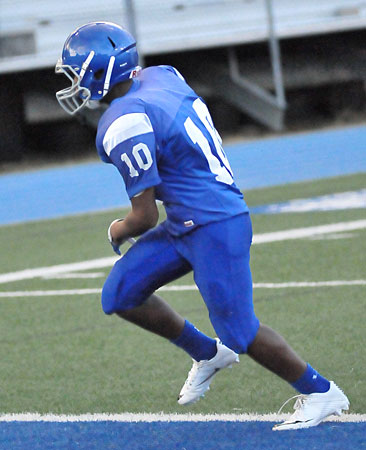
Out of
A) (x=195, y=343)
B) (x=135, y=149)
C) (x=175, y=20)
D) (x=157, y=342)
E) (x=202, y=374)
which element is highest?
(x=135, y=149)

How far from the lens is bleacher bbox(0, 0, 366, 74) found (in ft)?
65.3

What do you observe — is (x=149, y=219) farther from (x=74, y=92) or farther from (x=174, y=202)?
(x=74, y=92)

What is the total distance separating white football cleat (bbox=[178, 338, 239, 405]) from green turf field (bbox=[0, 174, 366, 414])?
111 mm

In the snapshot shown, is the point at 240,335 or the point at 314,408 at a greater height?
the point at 240,335

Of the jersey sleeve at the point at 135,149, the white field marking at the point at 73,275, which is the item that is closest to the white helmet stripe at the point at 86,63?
the jersey sleeve at the point at 135,149

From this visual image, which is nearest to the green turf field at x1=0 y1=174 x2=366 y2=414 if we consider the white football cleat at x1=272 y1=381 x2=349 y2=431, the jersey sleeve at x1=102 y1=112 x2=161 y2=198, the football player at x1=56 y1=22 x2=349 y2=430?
the white football cleat at x1=272 y1=381 x2=349 y2=431

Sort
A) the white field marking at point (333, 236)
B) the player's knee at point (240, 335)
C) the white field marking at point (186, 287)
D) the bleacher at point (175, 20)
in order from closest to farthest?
the player's knee at point (240, 335) → the white field marking at point (186, 287) → the white field marking at point (333, 236) → the bleacher at point (175, 20)

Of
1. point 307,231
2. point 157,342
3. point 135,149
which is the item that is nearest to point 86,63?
point 135,149

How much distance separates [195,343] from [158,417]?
384 mm

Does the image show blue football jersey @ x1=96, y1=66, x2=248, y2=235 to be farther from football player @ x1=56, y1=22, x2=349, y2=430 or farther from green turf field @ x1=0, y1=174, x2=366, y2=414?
green turf field @ x1=0, y1=174, x2=366, y2=414

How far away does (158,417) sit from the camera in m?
4.71

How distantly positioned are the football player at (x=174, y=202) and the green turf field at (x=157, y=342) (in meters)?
0.50

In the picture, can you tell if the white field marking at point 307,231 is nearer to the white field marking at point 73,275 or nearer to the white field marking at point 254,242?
the white field marking at point 254,242

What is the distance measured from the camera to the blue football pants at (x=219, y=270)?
427cm
